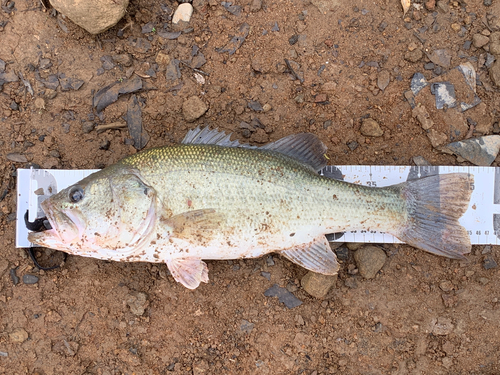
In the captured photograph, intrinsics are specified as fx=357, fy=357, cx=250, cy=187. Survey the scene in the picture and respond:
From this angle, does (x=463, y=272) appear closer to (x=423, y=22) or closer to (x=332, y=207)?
(x=332, y=207)

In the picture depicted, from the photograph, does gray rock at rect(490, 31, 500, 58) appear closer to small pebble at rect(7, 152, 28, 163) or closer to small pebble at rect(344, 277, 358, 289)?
small pebble at rect(344, 277, 358, 289)

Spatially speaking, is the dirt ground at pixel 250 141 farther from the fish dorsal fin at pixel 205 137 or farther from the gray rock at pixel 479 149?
the fish dorsal fin at pixel 205 137

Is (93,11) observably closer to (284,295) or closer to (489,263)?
(284,295)

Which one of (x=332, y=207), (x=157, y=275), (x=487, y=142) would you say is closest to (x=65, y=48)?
(x=157, y=275)

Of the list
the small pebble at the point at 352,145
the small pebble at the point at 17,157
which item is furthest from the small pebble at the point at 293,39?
the small pebble at the point at 17,157

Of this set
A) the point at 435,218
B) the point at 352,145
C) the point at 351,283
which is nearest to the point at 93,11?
the point at 352,145

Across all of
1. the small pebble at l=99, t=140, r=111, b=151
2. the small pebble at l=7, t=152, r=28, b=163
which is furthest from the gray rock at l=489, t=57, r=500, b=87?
the small pebble at l=7, t=152, r=28, b=163
